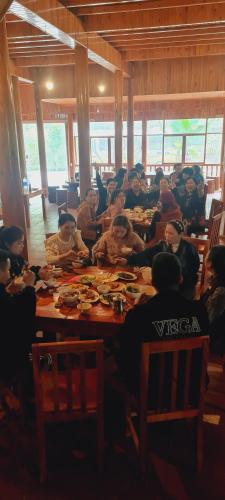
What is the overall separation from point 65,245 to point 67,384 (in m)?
1.99

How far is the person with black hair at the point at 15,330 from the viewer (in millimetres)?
2131

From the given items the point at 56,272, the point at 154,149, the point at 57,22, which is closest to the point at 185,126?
the point at 154,149

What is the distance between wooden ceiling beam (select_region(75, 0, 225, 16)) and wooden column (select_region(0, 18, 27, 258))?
141 centimetres

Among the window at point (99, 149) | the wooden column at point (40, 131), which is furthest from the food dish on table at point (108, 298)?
the window at point (99, 149)

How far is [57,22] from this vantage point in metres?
4.79

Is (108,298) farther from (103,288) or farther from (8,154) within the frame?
(8,154)

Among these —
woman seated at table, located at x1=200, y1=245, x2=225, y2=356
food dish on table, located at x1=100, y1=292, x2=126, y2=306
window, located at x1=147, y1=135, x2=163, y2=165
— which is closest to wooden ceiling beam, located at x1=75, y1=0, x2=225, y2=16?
woman seated at table, located at x1=200, y1=245, x2=225, y2=356

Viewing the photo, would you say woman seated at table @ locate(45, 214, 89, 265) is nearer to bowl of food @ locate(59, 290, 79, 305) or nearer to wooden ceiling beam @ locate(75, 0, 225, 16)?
bowl of food @ locate(59, 290, 79, 305)

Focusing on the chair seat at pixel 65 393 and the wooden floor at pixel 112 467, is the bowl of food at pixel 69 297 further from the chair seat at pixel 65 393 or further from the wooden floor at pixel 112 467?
the wooden floor at pixel 112 467

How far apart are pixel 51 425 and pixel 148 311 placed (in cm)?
118

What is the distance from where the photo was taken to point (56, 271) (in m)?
3.03

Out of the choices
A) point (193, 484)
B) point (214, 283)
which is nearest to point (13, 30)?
point (214, 283)

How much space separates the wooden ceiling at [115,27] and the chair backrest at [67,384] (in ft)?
11.8

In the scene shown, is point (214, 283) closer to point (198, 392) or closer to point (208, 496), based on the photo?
point (198, 392)
